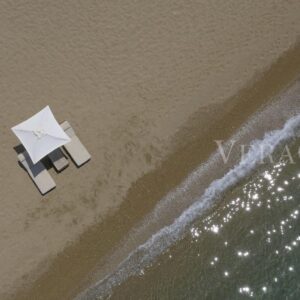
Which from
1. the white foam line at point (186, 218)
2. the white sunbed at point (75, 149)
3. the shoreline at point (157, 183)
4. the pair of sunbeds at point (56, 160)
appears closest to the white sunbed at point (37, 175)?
the pair of sunbeds at point (56, 160)

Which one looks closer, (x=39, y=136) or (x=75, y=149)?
(x=39, y=136)

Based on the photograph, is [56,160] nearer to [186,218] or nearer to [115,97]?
[115,97]

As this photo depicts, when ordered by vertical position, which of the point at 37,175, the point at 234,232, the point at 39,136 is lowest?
the point at 234,232

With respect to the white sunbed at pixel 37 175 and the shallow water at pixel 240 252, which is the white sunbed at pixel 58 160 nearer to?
the white sunbed at pixel 37 175

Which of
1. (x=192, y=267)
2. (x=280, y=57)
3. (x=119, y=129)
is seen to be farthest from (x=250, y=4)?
(x=192, y=267)

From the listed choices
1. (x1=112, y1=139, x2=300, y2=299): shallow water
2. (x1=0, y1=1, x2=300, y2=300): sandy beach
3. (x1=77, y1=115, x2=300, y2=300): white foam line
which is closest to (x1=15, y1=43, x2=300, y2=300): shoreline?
(x1=0, y1=1, x2=300, y2=300): sandy beach

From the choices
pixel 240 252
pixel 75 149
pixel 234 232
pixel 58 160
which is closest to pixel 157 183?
pixel 75 149

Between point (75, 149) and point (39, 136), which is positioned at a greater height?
point (39, 136)

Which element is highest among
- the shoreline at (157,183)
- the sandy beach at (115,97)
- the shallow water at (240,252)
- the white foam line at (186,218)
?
the sandy beach at (115,97)
